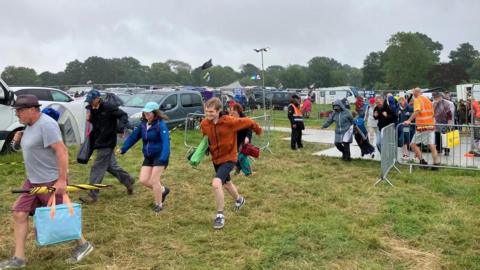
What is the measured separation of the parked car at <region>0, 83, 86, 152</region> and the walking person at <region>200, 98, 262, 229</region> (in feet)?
18.5

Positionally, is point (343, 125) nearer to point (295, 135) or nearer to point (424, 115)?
point (424, 115)

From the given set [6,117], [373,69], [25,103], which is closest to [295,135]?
[6,117]

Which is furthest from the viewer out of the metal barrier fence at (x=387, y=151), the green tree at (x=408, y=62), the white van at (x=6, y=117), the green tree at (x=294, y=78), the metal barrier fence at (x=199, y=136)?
the green tree at (x=294, y=78)

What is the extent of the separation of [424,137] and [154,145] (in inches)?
233

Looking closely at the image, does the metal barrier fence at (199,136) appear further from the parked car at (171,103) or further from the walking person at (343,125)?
the walking person at (343,125)

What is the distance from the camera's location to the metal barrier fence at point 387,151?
321 inches

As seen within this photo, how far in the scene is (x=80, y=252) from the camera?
4.58 meters

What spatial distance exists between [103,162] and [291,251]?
3.29 meters

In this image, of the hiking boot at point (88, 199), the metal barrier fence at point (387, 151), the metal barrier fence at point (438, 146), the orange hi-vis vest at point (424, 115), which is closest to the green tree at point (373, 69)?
the metal barrier fence at point (438, 146)

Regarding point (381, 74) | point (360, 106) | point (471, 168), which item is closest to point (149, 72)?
point (381, 74)

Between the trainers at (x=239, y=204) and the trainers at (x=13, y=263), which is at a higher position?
the trainers at (x=239, y=204)

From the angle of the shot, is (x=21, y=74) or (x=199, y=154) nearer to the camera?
(x=199, y=154)

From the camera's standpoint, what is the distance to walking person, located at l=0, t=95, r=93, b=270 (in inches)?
161

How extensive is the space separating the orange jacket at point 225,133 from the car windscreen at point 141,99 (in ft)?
33.2
